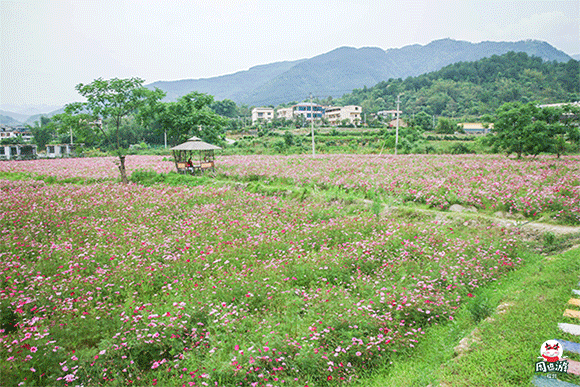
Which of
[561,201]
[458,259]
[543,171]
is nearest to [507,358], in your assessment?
[458,259]

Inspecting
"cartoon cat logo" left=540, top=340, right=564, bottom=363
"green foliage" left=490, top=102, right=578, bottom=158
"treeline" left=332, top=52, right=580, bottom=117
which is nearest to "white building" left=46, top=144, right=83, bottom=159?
"green foliage" left=490, top=102, right=578, bottom=158

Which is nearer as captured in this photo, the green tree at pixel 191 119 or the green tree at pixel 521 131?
the green tree at pixel 521 131

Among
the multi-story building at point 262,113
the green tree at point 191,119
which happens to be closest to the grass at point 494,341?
the green tree at point 191,119

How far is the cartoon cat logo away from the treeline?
285 ft

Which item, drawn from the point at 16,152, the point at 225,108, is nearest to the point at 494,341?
the point at 16,152

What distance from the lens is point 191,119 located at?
25.1 meters

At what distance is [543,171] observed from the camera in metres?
15.0

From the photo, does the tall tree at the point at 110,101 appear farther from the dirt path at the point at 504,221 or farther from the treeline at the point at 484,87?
the treeline at the point at 484,87

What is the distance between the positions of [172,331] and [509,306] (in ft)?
16.9

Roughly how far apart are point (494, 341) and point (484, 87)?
111 metres

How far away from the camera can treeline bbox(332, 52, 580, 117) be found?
81938 mm

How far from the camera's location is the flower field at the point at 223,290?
4156mm

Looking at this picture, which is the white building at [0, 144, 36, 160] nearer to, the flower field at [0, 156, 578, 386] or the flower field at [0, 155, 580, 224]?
the flower field at [0, 155, 580, 224]

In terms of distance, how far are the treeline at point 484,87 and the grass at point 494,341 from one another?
85.0 meters
